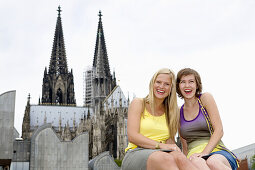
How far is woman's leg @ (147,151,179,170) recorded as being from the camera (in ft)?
6.42

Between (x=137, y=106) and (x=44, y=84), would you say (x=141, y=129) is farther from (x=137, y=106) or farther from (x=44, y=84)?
(x=44, y=84)

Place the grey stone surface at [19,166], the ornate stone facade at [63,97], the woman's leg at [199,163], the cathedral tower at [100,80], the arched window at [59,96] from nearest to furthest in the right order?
the woman's leg at [199,163] → the grey stone surface at [19,166] → the ornate stone facade at [63,97] → the cathedral tower at [100,80] → the arched window at [59,96]

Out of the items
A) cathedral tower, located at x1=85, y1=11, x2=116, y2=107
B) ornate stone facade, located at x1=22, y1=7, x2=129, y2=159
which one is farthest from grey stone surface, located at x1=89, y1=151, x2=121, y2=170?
cathedral tower, located at x1=85, y1=11, x2=116, y2=107

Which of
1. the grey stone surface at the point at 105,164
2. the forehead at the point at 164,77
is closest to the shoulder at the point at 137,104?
the forehead at the point at 164,77

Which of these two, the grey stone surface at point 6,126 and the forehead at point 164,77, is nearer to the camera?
the forehead at point 164,77

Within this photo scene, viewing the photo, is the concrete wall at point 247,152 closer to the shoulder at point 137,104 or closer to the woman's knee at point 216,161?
the woman's knee at point 216,161

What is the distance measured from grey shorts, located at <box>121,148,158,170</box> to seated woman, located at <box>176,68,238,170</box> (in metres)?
0.40

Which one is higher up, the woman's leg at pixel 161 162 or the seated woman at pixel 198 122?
the seated woman at pixel 198 122

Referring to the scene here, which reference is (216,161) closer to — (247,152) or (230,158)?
(230,158)

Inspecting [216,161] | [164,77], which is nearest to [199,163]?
[216,161]

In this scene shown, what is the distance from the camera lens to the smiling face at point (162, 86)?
2.45 meters

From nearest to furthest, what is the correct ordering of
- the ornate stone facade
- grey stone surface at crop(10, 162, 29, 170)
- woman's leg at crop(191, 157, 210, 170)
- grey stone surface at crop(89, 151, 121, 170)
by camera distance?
woman's leg at crop(191, 157, 210, 170), grey stone surface at crop(10, 162, 29, 170), grey stone surface at crop(89, 151, 121, 170), the ornate stone facade

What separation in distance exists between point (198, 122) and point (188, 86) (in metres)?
0.31

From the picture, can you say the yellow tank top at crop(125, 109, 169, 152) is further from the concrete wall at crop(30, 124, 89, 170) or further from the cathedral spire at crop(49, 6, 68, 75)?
the cathedral spire at crop(49, 6, 68, 75)
